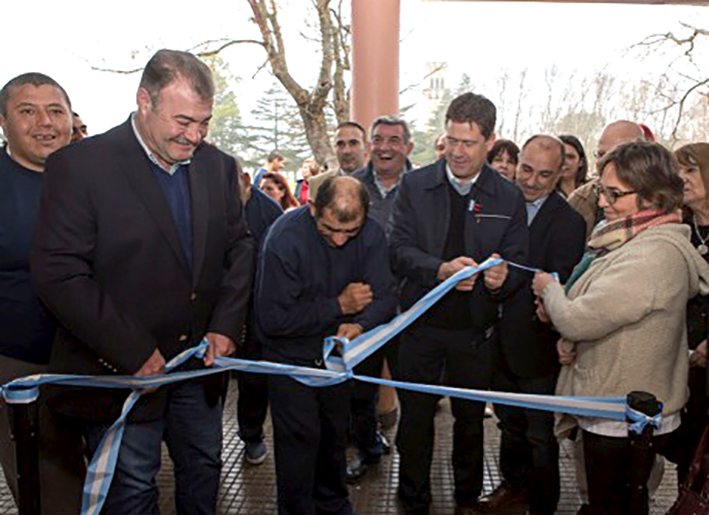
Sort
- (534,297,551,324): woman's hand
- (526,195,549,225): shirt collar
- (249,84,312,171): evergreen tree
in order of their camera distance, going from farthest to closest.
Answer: (249,84,312,171): evergreen tree
(526,195,549,225): shirt collar
(534,297,551,324): woman's hand

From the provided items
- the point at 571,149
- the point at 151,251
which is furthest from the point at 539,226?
the point at 151,251

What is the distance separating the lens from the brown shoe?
3.54 m

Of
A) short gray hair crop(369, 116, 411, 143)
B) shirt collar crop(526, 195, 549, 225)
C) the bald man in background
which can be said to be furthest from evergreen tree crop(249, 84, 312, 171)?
shirt collar crop(526, 195, 549, 225)

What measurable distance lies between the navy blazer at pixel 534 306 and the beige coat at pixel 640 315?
0.72 meters

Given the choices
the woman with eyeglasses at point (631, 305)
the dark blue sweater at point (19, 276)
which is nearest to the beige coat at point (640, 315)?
the woman with eyeglasses at point (631, 305)

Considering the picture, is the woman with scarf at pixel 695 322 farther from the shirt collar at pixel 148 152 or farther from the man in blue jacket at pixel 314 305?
the shirt collar at pixel 148 152

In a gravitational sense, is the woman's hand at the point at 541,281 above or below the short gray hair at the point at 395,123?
below

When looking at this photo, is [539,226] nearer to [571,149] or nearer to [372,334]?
[372,334]

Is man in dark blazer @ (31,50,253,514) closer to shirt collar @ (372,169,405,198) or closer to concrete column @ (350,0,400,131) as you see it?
shirt collar @ (372,169,405,198)

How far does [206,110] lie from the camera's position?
2.35 meters

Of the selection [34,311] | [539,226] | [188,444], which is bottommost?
[188,444]

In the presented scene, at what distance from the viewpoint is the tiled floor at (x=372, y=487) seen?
11.8 ft

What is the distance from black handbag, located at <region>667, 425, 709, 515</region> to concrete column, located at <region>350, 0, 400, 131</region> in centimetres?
372

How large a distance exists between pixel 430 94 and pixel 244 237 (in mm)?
25959
